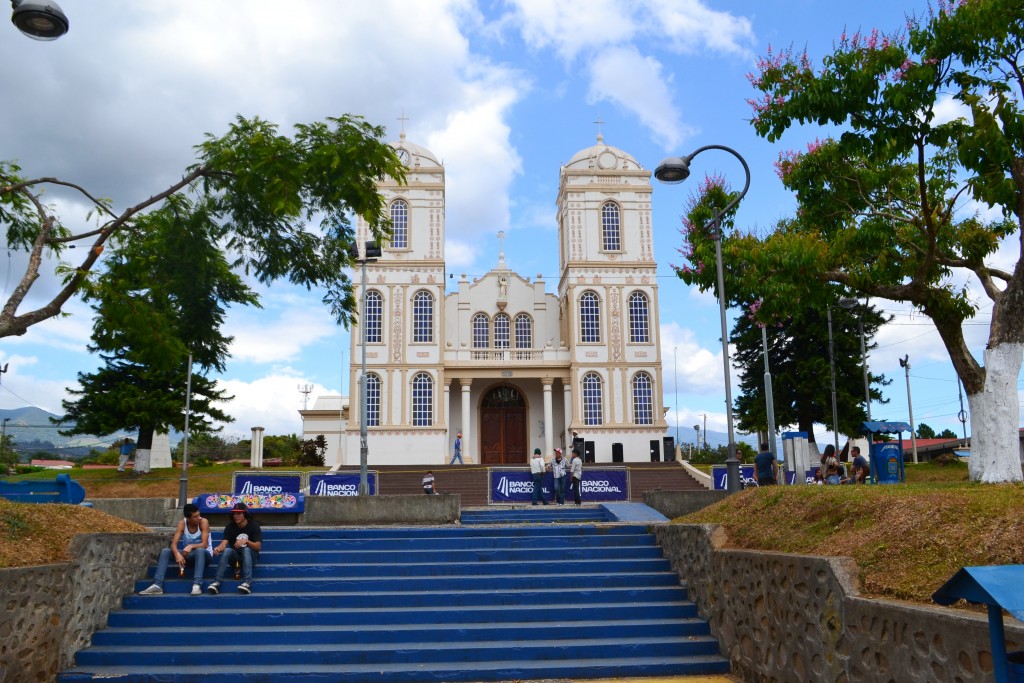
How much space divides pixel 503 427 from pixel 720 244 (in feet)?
92.2


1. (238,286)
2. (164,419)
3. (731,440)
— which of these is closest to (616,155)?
(164,419)

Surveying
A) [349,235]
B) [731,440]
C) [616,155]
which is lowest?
[731,440]

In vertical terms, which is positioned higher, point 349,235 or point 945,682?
point 349,235

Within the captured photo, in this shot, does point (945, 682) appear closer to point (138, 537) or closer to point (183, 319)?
point (138, 537)

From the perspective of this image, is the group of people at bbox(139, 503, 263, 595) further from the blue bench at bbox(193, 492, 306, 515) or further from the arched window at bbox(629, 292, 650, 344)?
the arched window at bbox(629, 292, 650, 344)

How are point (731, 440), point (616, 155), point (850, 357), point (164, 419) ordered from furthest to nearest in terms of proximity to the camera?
point (616, 155)
point (850, 357)
point (164, 419)
point (731, 440)

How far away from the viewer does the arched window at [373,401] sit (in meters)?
39.2

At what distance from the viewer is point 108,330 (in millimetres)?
11562

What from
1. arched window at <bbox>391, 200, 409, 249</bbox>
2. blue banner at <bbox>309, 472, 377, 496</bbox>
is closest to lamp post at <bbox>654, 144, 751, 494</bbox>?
blue banner at <bbox>309, 472, 377, 496</bbox>

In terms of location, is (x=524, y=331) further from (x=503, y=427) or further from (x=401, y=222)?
(x=401, y=222)

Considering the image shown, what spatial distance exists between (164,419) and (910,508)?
29.2 meters

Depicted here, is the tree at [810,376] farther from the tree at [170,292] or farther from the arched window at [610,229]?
the tree at [170,292]

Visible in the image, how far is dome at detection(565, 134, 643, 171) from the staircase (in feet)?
107

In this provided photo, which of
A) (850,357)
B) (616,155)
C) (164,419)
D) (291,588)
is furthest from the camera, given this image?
(616,155)
